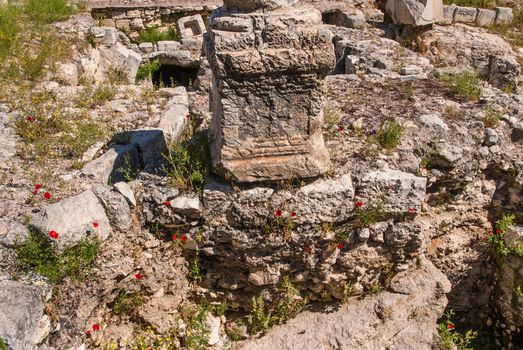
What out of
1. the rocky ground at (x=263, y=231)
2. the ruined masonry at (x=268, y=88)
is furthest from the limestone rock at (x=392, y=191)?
the ruined masonry at (x=268, y=88)

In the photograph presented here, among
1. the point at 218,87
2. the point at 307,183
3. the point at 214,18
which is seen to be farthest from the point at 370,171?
the point at 214,18

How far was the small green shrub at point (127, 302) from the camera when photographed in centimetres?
372

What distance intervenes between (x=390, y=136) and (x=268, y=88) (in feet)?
5.10

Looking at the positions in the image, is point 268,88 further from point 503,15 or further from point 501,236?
point 503,15

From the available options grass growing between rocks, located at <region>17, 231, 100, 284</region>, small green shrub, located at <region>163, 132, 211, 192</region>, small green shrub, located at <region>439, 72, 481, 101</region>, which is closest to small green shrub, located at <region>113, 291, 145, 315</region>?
grass growing between rocks, located at <region>17, 231, 100, 284</region>

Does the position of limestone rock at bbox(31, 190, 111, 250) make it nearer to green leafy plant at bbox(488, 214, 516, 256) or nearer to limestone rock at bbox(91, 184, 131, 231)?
limestone rock at bbox(91, 184, 131, 231)

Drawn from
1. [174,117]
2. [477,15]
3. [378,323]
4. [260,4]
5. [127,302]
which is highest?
[260,4]

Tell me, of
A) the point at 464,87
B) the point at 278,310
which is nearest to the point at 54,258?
the point at 278,310

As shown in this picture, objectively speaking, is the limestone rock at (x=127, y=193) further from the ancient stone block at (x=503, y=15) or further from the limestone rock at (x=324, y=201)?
the ancient stone block at (x=503, y=15)

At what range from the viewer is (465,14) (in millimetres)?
10125

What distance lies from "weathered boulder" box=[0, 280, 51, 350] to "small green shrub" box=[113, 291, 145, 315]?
2.04 ft

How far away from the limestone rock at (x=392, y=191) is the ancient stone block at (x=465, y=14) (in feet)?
25.0

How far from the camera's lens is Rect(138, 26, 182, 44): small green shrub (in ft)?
32.6

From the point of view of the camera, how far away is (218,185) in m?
3.83
